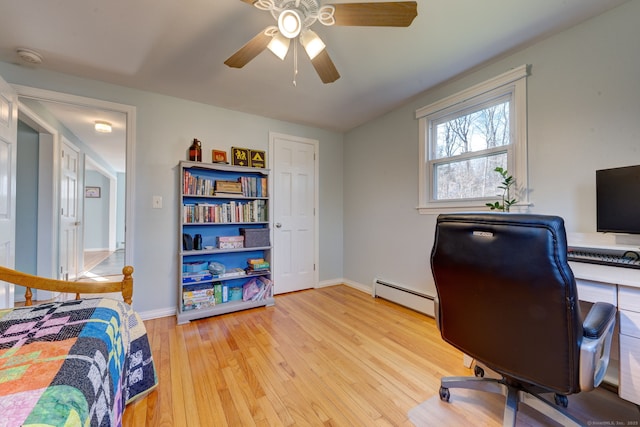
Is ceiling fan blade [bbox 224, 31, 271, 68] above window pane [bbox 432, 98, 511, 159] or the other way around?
above

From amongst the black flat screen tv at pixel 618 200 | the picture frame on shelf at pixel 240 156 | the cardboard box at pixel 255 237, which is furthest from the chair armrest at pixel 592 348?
the picture frame on shelf at pixel 240 156

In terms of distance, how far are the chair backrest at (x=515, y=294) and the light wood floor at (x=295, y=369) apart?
1.99ft

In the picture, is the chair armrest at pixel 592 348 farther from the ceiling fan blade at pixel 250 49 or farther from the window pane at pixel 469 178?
the ceiling fan blade at pixel 250 49

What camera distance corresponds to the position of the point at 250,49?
1579 mm

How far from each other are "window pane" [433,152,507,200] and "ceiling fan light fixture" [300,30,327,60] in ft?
5.74

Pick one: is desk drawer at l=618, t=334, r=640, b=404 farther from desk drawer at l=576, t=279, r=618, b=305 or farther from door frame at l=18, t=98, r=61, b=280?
door frame at l=18, t=98, r=61, b=280

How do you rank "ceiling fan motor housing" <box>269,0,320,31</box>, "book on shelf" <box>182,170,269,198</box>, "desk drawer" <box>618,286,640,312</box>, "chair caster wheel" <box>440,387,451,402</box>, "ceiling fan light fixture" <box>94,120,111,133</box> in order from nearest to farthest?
1. "desk drawer" <box>618,286,640,312</box>
2. "ceiling fan motor housing" <box>269,0,320,31</box>
3. "chair caster wheel" <box>440,387,451,402</box>
4. "book on shelf" <box>182,170,269,198</box>
5. "ceiling fan light fixture" <box>94,120,111,133</box>

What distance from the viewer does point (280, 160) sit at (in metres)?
3.40

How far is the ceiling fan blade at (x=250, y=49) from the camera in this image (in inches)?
58.3

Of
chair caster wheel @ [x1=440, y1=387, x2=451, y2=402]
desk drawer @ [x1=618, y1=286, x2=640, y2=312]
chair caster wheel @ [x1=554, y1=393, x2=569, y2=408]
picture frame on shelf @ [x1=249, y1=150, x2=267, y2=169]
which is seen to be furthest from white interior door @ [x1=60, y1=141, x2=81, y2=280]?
desk drawer @ [x1=618, y1=286, x2=640, y2=312]

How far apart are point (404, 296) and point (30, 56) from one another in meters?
3.92

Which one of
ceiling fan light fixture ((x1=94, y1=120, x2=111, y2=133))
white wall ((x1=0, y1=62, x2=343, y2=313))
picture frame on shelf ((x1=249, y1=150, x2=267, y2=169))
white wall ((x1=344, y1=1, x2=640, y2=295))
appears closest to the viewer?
white wall ((x1=344, y1=1, x2=640, y2=295))

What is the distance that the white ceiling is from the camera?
158 centimetres

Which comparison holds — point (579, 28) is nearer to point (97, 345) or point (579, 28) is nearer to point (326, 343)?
point (326, 343)
